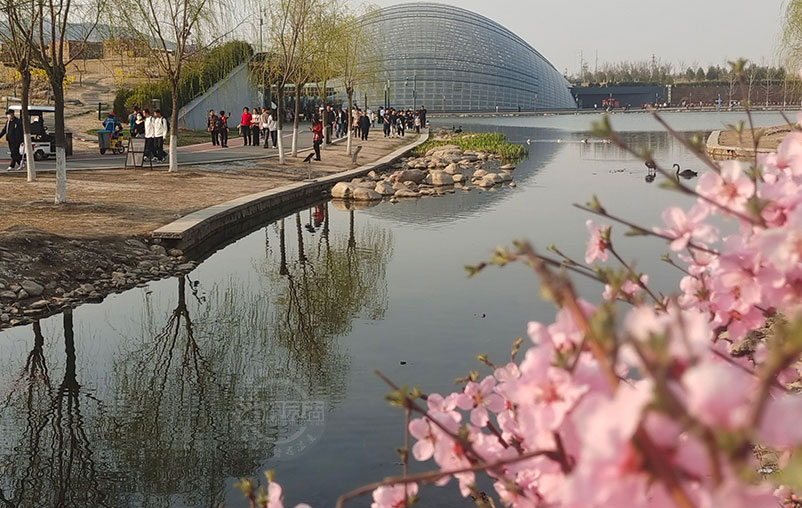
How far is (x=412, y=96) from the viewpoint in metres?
94.1

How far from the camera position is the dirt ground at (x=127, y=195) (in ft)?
41.3

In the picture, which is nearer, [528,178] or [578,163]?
[528,178]

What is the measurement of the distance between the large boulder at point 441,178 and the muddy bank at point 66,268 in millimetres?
12329

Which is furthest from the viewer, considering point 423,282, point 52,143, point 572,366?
point 52,143

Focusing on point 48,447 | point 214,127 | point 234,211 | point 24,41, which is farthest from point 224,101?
point 48,447

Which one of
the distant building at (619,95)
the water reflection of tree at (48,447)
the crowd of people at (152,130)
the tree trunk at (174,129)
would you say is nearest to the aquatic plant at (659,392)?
the water reflection of tree at (48,447)

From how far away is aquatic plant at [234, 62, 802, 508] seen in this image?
873 mm

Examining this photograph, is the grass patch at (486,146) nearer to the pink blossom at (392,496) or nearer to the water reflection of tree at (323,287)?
the water reflection of tree at (323,287)

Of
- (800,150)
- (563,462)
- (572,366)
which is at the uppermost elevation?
(800,150)

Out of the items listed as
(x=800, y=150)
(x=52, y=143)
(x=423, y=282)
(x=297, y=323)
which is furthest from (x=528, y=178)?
(x=800, y=150)

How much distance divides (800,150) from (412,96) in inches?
3687

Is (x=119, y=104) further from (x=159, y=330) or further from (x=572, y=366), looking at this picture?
(x=572, y=366)

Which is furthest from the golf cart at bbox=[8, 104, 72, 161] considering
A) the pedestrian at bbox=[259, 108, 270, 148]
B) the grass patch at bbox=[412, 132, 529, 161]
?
the grass patch at bbox=[412, 132, 529, 161]

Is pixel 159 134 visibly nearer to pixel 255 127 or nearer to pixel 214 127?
pixel 214 127
